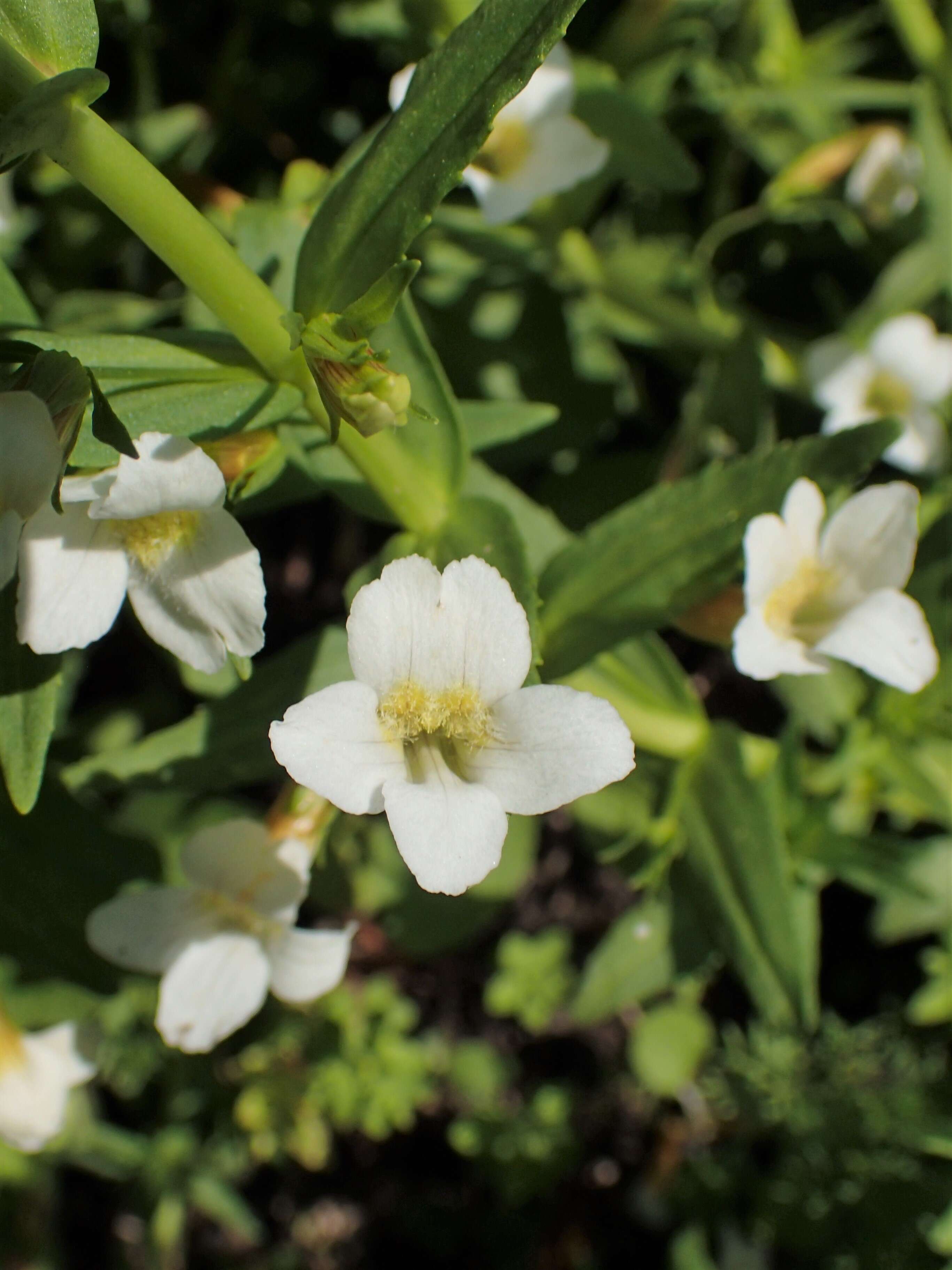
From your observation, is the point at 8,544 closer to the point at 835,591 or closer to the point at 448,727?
the point at 448,727

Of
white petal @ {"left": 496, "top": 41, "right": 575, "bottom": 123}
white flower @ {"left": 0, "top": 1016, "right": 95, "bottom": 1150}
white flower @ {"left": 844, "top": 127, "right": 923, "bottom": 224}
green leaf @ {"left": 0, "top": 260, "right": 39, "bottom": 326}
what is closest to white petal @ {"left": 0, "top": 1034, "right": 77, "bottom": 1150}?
white flower @ {"left": 0, "top": 1016, "right": 95, "bottom": 1150}

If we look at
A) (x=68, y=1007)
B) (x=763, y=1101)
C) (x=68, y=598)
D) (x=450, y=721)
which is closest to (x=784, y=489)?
→ (x=450, y=721)

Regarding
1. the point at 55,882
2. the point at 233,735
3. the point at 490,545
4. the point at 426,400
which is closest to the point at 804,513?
the point at 490,545

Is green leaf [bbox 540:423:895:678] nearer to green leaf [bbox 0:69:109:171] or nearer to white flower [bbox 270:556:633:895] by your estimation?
white flower [bbox 270:556:633:895]

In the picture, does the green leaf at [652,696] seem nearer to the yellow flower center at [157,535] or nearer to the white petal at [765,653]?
the white petal at [765,653]

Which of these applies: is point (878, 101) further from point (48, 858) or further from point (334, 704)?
point (48, 858)
